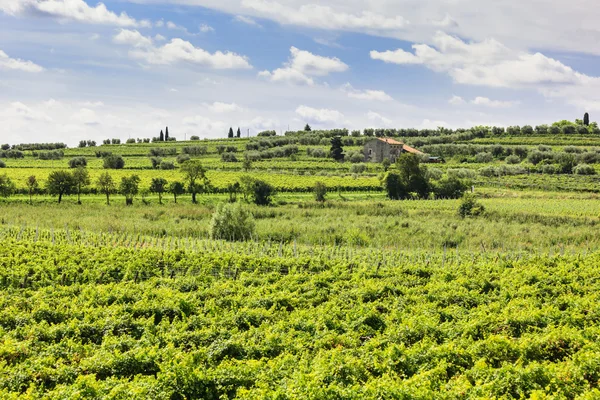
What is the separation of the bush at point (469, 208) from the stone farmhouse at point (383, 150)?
62.8 m

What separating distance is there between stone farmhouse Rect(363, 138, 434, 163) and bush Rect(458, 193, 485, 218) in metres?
62.8

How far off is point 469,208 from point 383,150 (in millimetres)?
65841

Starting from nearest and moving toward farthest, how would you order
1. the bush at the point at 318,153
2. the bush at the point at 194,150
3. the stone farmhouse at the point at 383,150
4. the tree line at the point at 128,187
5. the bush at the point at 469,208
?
1. the bush at the point at 469,208
2. the tree line at the point at 128,187
3. the stone farmhouse at the point at 383,150
4. the bush at the point at 318,153
5. the bush at the point at 194,150

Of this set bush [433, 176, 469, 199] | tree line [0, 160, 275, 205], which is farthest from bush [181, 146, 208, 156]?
bush [433, 176, 469, 199]

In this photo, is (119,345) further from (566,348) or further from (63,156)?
(63,156)

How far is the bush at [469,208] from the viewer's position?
2195 inches

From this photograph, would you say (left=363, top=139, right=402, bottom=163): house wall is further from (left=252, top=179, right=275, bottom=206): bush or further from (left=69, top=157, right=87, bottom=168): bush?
(left=69, top=157, right=87, bottom=168): bush

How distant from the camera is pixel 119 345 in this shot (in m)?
15.4

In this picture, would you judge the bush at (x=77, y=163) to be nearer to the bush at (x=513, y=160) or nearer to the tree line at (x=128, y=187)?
the tree line at (x=128, y=187)

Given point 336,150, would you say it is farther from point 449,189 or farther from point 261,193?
point 261,193

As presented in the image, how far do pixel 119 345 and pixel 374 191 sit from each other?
67887 mm

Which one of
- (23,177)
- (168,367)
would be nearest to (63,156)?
(23,177)

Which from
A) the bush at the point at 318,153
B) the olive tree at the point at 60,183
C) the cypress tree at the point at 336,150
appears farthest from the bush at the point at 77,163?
the cypress tree at the point at 336,150

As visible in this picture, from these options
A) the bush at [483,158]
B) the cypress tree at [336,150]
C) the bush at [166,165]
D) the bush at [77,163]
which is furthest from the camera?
the cypress tree at [336,150]
